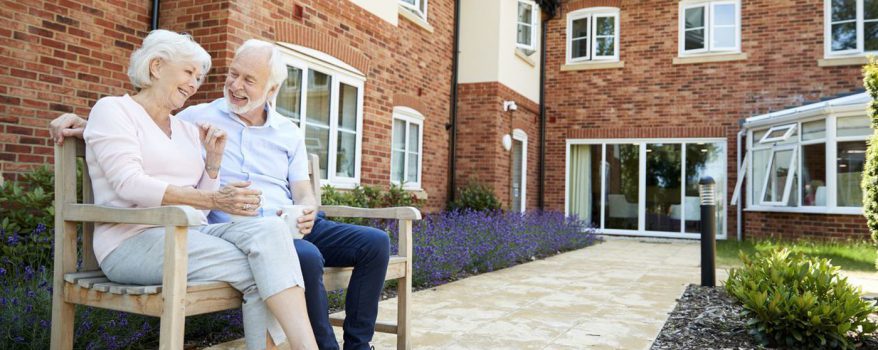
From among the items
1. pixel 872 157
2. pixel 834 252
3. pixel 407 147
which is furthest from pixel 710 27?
pixel 872 157

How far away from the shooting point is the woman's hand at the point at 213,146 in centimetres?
223

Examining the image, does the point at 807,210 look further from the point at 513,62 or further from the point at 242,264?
the point at 242,264

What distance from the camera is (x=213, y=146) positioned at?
2.23m

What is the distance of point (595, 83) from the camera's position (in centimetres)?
1209

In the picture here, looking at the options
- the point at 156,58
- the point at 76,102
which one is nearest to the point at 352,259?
the point at 156,58

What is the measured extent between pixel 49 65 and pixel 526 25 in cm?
807

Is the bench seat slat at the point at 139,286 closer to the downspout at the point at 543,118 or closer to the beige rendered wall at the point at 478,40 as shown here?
the beige rendered wall at the point at 478,40

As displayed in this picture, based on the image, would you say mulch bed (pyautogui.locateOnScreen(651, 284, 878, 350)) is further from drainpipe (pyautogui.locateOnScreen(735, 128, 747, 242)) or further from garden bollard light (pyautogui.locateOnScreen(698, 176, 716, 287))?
drainpipe (pyautogui.locateOnScreen(735, 128, 747, 242))

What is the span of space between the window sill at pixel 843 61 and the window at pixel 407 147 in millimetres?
7109

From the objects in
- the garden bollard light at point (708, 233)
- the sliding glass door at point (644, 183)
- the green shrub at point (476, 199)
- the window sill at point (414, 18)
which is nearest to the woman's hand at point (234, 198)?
the garden bollard light at point (708, 233)

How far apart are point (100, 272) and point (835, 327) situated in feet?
10.5

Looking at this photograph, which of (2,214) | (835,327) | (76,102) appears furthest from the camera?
(76,102)

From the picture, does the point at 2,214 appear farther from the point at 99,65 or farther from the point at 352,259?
the point at 352,259

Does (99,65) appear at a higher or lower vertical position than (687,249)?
higher
